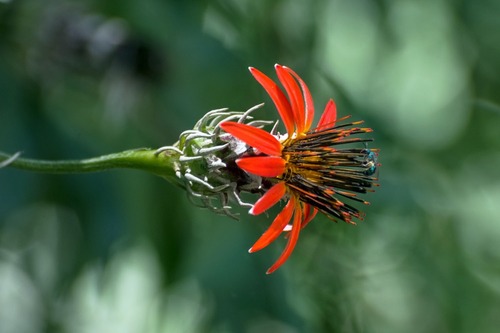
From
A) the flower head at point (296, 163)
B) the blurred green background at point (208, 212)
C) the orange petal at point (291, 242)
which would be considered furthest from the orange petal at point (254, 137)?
the blurred green background at point (208, 212)

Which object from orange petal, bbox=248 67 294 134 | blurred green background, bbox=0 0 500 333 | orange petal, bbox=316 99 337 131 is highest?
orange petal, bbox=248 67 294 134

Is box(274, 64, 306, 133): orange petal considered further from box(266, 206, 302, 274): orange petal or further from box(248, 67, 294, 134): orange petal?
box(266, 206, 302, 274): orange petal

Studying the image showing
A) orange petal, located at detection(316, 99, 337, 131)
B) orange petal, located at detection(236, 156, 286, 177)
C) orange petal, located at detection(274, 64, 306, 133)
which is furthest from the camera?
orange petal, located at detection(316, 99, 337, 131)

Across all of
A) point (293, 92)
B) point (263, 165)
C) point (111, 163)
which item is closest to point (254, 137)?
point (263, 165)

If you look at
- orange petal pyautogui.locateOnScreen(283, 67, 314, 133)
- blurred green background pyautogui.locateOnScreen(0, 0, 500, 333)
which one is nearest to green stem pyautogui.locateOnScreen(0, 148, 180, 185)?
orange petal pyautogui.locateOnScreen(283, 67, 314, 133)

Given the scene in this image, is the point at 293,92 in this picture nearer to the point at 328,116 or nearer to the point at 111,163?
the point at 328,116

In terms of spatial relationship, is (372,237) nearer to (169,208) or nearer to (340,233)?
(340,233)
